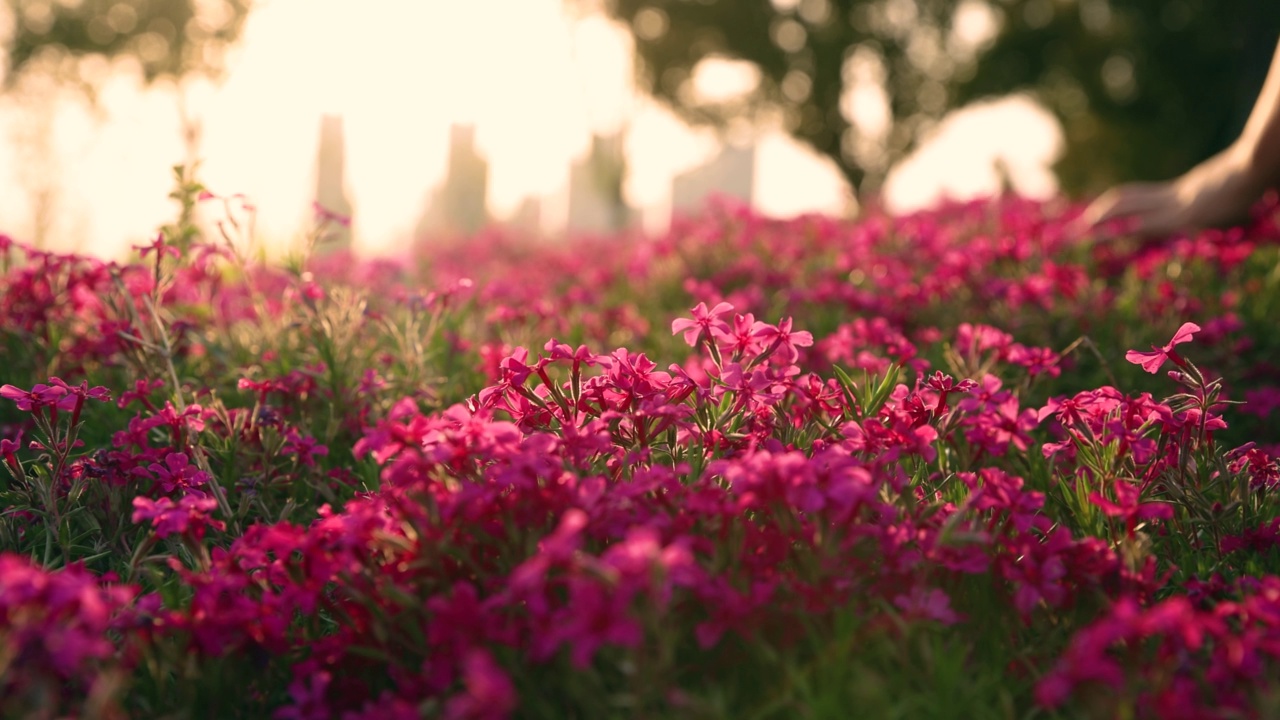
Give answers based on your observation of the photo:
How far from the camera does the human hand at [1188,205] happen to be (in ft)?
17.2

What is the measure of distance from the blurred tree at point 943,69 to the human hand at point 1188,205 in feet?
60.2

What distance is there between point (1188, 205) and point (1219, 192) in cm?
29

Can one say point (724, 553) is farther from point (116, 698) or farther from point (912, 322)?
point (912, 322)

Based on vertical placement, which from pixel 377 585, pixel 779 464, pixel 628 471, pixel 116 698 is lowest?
pixel 116 698

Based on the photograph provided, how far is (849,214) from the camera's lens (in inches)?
468

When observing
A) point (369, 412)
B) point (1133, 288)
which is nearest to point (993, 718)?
point (369, 412)

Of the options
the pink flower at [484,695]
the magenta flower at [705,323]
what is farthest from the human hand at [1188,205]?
the pink flower at [484,695]

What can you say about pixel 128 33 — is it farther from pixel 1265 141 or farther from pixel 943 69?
pixel 1265 141

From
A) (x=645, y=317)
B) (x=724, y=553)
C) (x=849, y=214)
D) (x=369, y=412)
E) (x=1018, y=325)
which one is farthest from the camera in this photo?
(x=849, y=214)

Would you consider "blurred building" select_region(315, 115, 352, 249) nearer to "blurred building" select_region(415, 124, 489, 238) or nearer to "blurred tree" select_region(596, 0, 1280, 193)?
"blurred building" select_region(415, 124, 489, 238)

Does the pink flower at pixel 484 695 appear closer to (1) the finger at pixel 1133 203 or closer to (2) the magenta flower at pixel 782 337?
(2) the magenta flower at pixel 782 337

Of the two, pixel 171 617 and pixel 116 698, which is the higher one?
pixel 171 617

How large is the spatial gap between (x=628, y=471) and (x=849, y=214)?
1014 cm

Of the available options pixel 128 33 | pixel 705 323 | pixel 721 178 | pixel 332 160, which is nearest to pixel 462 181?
pixel 332 160
